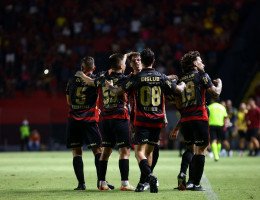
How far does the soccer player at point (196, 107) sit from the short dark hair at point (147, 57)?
0.76 metres

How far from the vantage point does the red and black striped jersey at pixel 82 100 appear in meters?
16.1

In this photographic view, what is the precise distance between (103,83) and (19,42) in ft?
95.6

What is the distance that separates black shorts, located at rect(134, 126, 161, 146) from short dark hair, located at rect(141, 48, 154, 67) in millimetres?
1067

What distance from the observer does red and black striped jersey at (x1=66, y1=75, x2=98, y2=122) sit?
16.1 meters

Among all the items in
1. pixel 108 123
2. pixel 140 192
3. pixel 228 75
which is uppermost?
pixel 228 75

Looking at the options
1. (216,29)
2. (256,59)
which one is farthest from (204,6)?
(256,59)

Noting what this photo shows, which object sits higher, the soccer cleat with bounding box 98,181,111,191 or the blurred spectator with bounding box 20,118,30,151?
the blurred spectator with bounding box 20,118,30,151

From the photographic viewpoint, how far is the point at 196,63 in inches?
599

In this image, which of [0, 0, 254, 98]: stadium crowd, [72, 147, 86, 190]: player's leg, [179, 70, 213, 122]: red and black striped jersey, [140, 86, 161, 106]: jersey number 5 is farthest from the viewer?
[0, 0, 254, 98]: stadium crowd

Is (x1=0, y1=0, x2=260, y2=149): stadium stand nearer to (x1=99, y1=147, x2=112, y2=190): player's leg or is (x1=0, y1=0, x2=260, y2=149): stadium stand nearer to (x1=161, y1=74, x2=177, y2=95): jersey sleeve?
(x1=99, y1=147, x2=112, y2=190): player's leg

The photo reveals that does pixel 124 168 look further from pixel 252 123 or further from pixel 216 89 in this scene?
pixel 252 123

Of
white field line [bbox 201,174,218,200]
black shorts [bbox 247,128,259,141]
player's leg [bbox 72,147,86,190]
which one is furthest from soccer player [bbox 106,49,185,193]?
black shorts [bbox 247,128,259,141]

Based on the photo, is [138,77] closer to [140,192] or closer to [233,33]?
[140,192]

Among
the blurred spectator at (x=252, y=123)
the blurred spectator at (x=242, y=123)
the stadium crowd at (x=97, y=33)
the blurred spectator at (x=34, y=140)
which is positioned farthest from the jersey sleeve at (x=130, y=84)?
the blurred spectator at (x=34, y=140)
